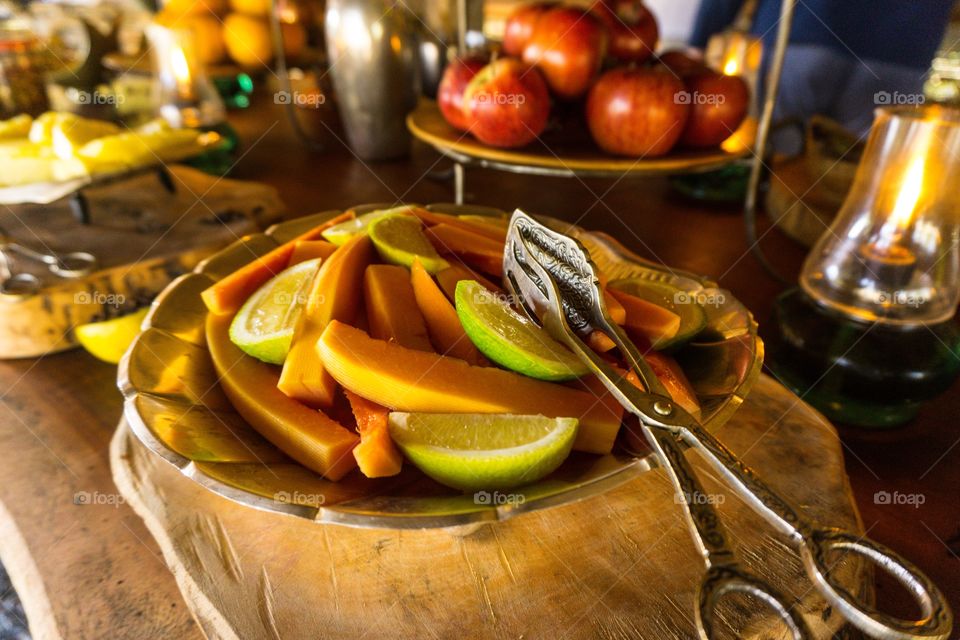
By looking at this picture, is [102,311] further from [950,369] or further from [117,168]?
[950,369]

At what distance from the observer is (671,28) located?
9.04 feet

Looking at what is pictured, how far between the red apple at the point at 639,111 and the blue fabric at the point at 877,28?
110cm

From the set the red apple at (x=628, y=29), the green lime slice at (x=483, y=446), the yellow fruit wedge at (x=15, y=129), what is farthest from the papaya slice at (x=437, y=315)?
the yellow fruit wedge at (x=15, y=129)

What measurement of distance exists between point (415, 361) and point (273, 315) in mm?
149

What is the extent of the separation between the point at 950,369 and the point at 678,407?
42cm

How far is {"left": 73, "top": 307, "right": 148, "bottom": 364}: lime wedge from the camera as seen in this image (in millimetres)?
694

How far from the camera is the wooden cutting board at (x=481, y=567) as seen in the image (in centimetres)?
41

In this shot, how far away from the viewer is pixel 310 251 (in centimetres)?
60

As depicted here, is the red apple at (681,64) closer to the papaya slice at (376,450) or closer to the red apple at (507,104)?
the red apple at (507,104)

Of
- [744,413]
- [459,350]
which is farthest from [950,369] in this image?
[459,350]

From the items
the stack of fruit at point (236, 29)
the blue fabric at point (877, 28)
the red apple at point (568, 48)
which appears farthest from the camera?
the stack of fruit at point (236, 29)

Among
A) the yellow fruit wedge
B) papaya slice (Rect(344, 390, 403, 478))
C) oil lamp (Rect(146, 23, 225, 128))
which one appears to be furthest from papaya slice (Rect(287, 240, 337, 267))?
oil lamp (Rect(146, 23, 225, 128))

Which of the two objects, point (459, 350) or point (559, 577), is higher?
point (459, 350)

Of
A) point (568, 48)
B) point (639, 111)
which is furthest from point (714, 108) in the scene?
point (568, 48)
